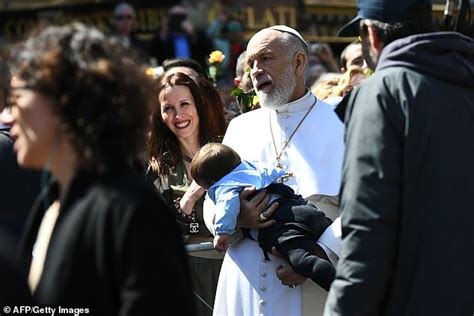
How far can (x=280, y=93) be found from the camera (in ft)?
19.4

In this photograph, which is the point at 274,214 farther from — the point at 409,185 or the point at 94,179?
the point at 94,179

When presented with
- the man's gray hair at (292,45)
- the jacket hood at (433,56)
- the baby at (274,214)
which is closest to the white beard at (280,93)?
the man's gray hair at (292,45)

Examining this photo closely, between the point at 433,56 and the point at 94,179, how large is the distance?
55.7 inches

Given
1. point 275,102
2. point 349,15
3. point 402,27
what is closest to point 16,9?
point 349,15

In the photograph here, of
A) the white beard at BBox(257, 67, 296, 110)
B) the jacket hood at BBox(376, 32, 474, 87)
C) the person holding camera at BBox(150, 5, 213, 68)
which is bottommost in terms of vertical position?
the person holding camera at BBox(150, 5, 213, 68)

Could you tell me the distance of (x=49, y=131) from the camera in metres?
3.28

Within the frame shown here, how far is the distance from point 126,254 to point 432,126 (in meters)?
1.36

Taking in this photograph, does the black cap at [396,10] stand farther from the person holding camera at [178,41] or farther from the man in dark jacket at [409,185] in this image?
the person holding camera at [178,41]

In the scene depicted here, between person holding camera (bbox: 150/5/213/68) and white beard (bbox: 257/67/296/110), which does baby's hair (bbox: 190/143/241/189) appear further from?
person holding camera (bbox: 150/5/213/68)

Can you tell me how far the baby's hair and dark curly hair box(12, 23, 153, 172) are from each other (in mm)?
2212

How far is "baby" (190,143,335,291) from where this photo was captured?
205 inches

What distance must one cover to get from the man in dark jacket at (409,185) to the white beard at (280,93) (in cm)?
183

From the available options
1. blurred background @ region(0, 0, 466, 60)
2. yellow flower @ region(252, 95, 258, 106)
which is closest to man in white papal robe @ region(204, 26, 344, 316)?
yellow flower @ region(252, 95, 258, 106)

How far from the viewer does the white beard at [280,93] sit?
5902 mm
